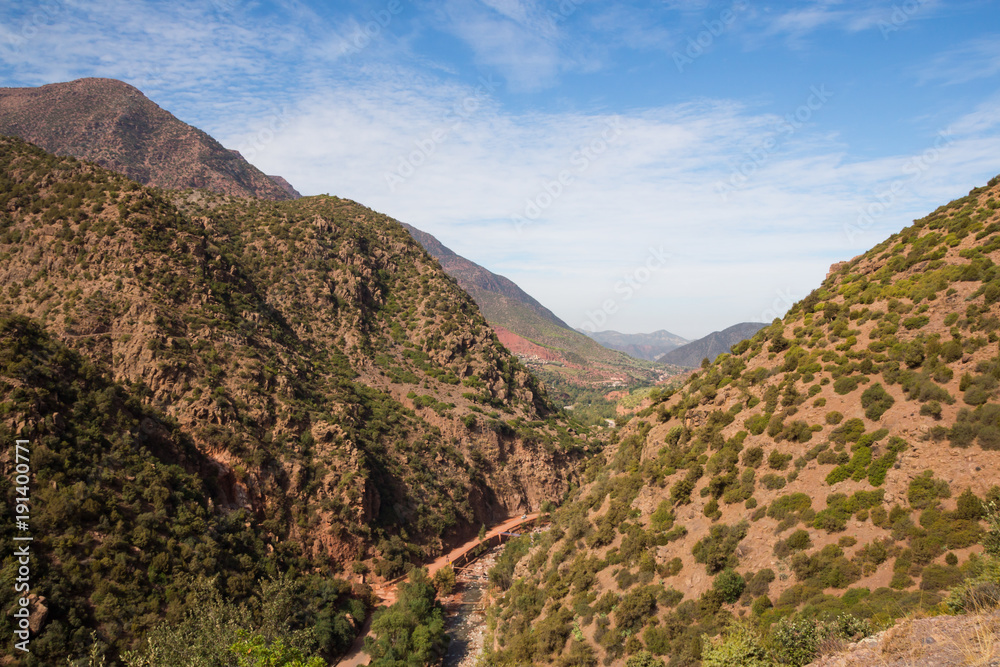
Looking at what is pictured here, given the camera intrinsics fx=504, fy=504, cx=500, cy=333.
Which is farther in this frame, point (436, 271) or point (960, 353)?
point (436, 271)

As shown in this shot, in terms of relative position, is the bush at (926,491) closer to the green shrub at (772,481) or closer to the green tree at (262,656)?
the green shrub at (772,481)

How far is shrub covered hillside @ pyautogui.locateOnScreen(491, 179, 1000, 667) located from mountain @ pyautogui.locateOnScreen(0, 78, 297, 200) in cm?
12371

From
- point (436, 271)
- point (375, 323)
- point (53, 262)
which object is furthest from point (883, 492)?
point (436, 271)

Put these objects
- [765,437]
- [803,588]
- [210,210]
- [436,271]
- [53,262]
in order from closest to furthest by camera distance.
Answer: [803,588] → [765,437] → [53,262] → [210,210] → [436,271]

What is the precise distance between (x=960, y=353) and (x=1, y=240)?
7226 centimetres

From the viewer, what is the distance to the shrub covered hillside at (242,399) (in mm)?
32969

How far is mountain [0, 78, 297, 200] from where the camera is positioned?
124m

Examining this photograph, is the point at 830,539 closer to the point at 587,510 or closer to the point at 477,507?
the point at 587,510

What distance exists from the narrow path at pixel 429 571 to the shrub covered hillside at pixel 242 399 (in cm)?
150

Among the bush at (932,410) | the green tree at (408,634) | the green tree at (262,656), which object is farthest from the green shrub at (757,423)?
the green tree at (408,634)

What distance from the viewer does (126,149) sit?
132 m

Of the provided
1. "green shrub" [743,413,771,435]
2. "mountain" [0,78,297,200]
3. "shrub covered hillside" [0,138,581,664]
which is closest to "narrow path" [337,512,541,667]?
"shrub covered hillside" [0,138,581,664]

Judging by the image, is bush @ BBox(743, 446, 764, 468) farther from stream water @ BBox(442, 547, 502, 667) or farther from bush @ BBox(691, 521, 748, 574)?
stream water @ BBox(442, 547, 502, 667)

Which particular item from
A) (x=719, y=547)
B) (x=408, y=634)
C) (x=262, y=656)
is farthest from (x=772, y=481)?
(x=408, y=634)
